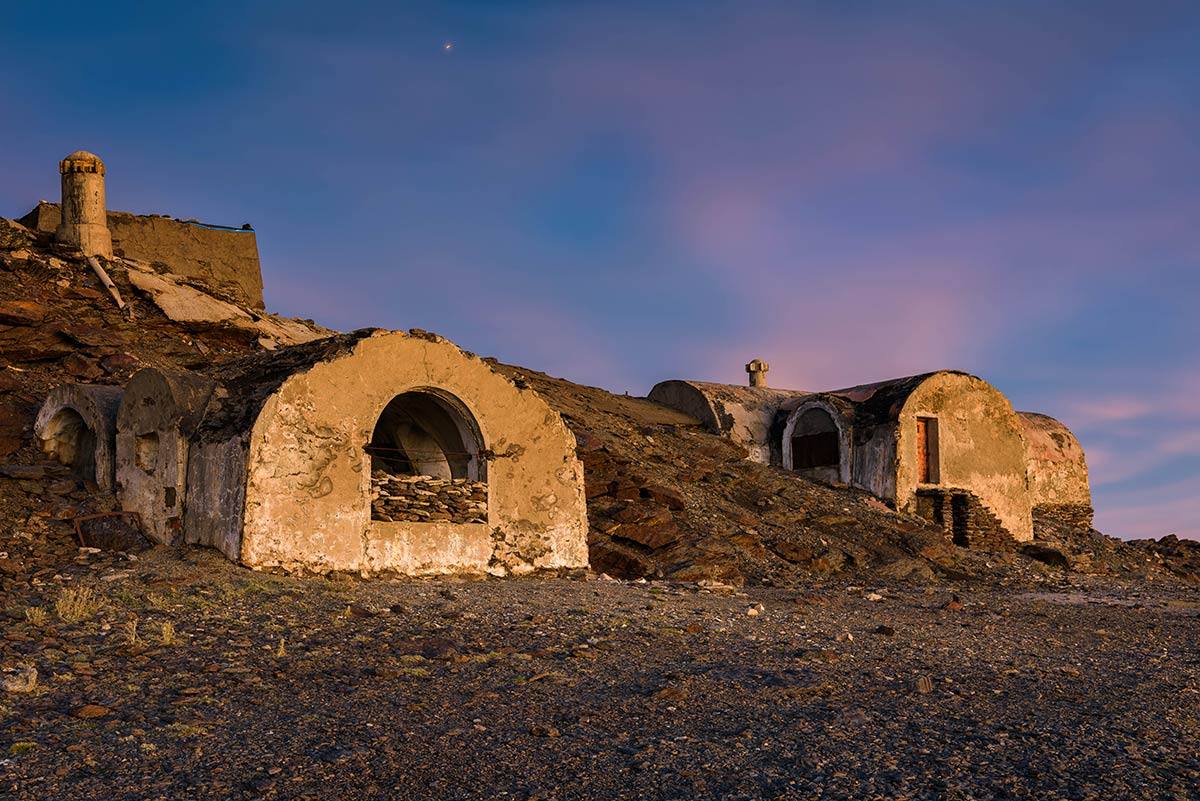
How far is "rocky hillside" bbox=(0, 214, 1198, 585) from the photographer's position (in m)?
17.1

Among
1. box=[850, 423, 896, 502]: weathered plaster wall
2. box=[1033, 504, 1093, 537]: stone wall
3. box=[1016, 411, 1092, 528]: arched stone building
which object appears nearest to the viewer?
box=[850, 423, 896, 502]: weathered plaster wall

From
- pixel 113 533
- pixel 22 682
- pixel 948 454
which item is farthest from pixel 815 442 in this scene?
pixel 22 682

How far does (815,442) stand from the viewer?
28.0m

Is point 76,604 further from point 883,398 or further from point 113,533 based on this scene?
point 883,398

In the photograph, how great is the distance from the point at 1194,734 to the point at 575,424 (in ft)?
57.4

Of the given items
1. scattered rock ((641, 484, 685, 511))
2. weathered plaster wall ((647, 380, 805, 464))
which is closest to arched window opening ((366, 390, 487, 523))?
scattered rock ((641, 484, 685, 511))

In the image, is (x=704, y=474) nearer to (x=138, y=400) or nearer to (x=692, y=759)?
(x=138, y=400)

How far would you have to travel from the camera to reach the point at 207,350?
23.7m

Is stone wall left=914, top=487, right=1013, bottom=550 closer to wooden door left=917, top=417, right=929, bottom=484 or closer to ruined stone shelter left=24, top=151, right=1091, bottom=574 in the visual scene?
wooden door left=917, top=417, right=929, bottom=484

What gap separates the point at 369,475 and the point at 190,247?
719 inches

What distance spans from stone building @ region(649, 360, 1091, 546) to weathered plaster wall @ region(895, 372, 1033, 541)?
24 millimetres

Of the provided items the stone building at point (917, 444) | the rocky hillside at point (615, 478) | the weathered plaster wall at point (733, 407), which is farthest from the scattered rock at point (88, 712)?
the weathered plaster wall at point (733, 407)

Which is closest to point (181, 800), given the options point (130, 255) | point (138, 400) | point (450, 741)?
point (450, 741)

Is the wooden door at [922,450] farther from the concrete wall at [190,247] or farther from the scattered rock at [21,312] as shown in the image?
the scattered rock at [21,312]
